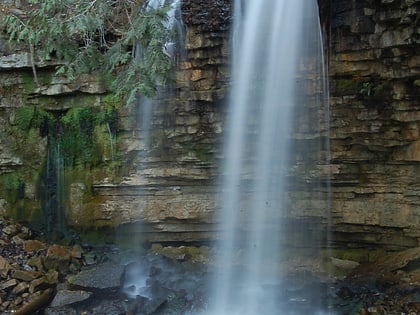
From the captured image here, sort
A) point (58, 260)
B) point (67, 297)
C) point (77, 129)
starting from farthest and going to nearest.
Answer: point (77, 129) < point (58, 260) < point (67, 297)

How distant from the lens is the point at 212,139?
7.58 m

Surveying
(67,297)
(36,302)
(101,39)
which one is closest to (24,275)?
(36,302)

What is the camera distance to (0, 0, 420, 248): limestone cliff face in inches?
264

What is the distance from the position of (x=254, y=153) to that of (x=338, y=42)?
207cm

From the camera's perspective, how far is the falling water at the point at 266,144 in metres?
7.05

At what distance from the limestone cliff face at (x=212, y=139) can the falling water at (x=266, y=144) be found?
0.21 m

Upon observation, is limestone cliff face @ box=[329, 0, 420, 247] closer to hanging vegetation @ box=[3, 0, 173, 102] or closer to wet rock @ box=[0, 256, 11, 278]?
hanging vegetation @ box=[3, 0, 173, 102]

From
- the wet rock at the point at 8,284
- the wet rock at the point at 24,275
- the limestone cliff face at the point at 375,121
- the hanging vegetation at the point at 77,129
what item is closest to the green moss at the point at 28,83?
the hanging vegetation at the point at 77,129

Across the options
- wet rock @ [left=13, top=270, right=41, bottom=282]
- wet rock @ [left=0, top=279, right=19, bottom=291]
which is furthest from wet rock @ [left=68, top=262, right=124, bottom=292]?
wet rock @ [left=0, top=279, right=19, bottom=291]

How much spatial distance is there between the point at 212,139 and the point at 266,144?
87 cm

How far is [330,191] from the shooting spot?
24.7ft

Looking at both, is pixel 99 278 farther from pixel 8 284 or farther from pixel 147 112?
pixel 147 112

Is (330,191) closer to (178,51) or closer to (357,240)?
(357,240)

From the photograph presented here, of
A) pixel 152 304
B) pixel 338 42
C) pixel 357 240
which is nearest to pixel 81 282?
pixel 152 304
